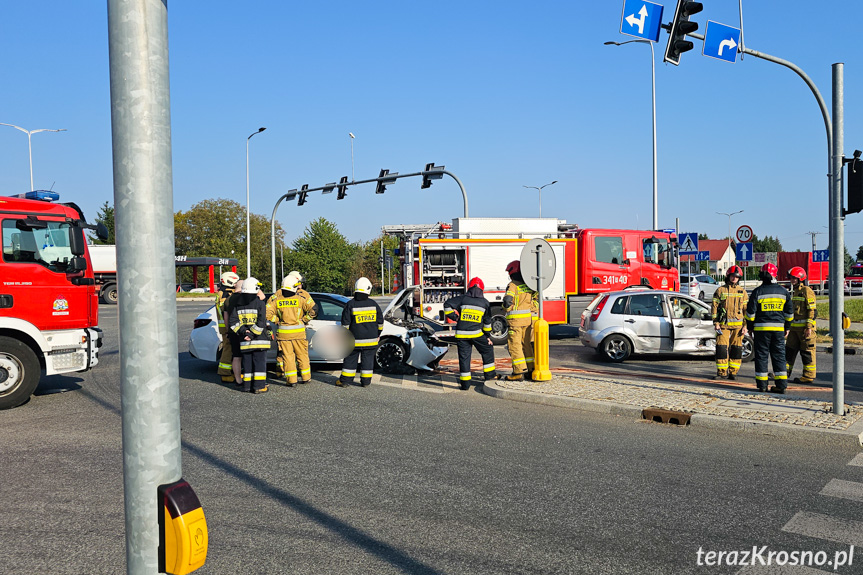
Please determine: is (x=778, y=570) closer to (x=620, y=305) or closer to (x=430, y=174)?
(x=620, y=305)

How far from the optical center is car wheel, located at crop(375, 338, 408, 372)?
41.5ft

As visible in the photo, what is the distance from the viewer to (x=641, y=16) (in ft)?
37.6

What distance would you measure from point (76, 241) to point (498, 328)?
1098 cm

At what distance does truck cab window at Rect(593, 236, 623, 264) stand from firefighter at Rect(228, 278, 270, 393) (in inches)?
437

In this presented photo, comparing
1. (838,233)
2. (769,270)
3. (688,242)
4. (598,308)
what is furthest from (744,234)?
(838,233)

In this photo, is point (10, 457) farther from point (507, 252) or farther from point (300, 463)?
point (507, 252)

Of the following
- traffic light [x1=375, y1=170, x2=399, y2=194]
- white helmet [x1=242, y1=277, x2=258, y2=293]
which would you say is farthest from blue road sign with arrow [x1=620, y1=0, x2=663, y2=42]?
traffic light [x1=375, y1=170, x2=399, y2=194]

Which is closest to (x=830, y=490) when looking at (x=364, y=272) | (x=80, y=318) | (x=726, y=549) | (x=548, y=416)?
(x=726, y=549)

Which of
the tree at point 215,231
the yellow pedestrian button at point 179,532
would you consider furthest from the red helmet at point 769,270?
the tree at point 215,231

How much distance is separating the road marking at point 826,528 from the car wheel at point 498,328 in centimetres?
1299

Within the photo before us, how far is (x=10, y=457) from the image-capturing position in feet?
22.2

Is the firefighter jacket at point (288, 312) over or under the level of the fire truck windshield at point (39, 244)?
under

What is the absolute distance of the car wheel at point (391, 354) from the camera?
499 inches

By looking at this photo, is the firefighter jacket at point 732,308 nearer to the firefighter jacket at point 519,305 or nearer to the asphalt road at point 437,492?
the firefighter jacket at point 519,305
